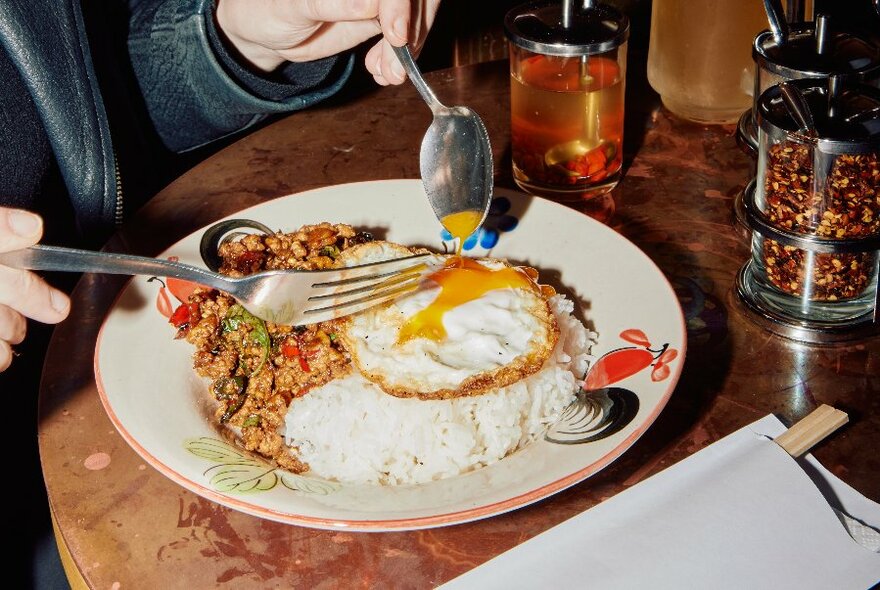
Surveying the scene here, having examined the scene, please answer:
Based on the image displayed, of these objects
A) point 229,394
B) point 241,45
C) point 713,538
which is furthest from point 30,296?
point 241,45

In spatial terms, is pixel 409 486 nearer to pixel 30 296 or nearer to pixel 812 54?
pixel 30 296

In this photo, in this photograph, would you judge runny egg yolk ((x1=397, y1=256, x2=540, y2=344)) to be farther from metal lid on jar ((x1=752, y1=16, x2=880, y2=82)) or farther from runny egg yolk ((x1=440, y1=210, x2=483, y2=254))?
metal lid on jar ((x1=752, y1=16, x2=880, y2=82))

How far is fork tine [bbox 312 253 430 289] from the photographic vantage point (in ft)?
4.69

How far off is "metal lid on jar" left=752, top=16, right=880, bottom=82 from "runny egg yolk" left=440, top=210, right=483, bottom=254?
65cm

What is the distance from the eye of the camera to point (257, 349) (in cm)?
160

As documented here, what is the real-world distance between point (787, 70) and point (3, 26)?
1.64 metres

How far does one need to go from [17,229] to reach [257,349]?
47cm

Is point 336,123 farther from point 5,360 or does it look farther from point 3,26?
point 5,360

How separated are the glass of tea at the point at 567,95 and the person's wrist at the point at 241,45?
0.71 meters

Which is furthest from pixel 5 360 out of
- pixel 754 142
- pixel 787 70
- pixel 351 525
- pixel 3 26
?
pixel 754 142

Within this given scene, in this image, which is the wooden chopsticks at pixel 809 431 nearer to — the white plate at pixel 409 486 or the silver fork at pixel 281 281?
the white plate at pixel 409 486

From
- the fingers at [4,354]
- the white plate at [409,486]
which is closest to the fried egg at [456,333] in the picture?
the white plate at [409,486]

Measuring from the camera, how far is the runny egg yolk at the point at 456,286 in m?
1.47

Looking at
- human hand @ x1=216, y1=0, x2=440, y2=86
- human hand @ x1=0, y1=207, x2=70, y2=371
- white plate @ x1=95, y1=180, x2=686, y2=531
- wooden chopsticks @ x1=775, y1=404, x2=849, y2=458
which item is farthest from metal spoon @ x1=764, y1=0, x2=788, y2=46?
human hand @ x1=0, y1=207, x2=70, y2=371
